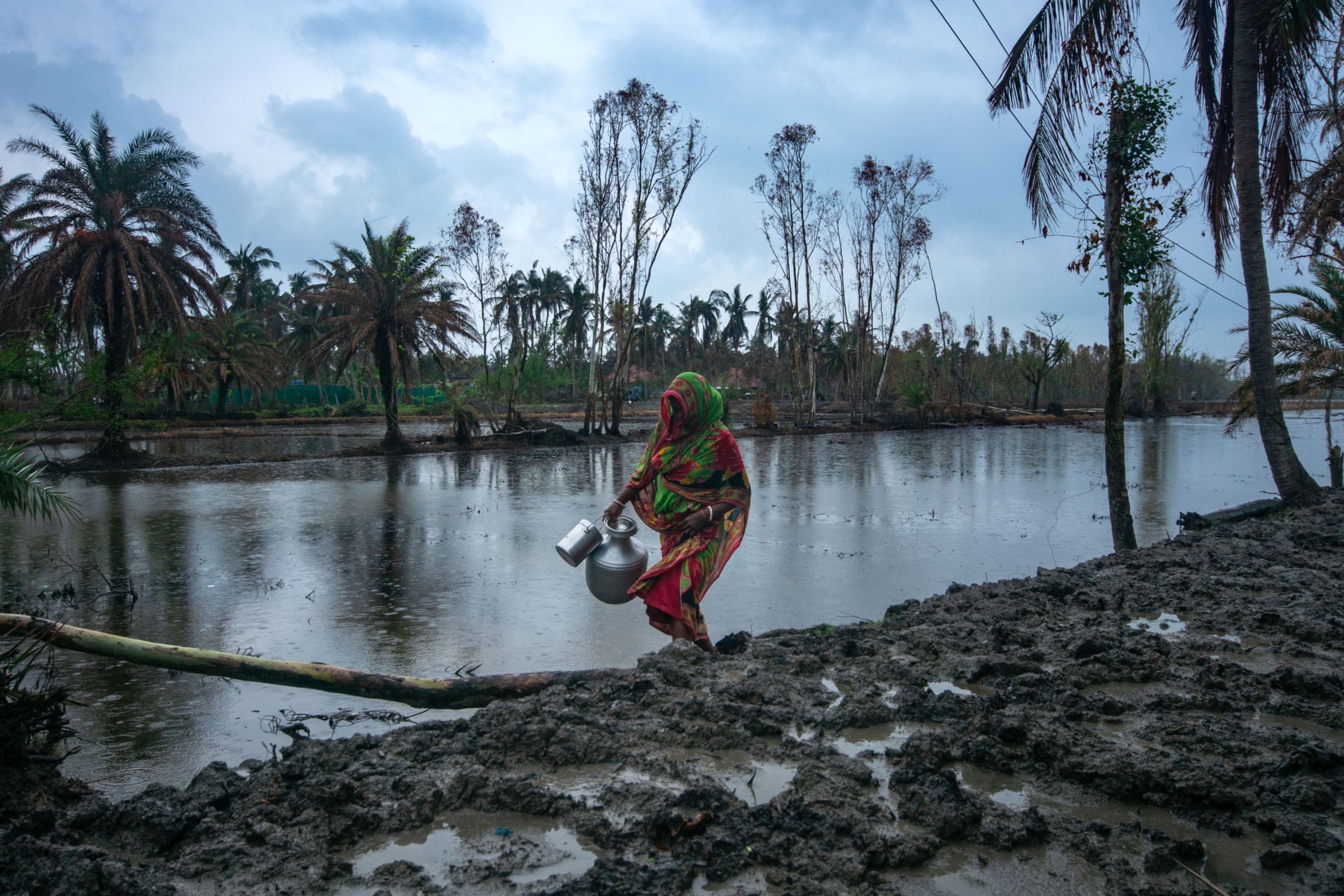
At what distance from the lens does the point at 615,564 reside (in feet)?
14.6

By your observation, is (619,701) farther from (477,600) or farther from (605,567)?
(477,600)

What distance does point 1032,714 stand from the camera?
133 inches

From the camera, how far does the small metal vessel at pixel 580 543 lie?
14.3 ft

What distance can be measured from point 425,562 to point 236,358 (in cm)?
3371

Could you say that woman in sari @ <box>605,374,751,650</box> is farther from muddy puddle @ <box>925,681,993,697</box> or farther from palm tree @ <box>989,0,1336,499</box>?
palm tree @ <box>989,0,1336,499</box>

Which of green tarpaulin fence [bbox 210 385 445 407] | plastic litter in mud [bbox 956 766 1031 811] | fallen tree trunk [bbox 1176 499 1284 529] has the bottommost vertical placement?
plastic litter in mud [bbox 956 766 1031 811]

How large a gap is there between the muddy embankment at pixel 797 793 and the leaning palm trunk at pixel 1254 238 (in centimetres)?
673

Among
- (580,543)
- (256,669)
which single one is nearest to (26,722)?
(256,669)

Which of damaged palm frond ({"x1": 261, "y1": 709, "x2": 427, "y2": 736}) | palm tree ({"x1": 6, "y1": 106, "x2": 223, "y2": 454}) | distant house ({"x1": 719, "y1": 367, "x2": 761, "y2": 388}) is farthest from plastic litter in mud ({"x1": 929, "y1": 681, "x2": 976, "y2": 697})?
distant house ({"x1": 719, "y1": 367, "x2": 761, "y2": 388})

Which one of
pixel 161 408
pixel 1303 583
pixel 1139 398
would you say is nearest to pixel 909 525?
pixel 1303 583

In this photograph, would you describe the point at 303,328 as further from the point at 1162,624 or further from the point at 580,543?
the point at 1162,624

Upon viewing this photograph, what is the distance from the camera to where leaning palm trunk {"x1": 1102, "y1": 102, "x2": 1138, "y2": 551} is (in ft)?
25.1

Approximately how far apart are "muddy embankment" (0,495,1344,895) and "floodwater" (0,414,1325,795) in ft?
2.90

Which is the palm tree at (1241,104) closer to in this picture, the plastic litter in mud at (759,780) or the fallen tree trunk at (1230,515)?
the fallen tree trunk at (1230,515)
